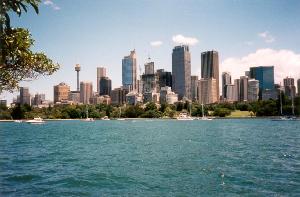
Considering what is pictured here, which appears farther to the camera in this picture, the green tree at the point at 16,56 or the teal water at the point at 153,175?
the teal water at the point at 153,175

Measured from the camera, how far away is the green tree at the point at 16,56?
17.4m

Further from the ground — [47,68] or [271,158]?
[47,68]

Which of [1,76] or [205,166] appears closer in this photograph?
[1,76]

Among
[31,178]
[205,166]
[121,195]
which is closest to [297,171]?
[205,166]

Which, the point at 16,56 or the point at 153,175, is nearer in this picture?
the point at 16,56

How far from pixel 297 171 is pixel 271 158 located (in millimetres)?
12416

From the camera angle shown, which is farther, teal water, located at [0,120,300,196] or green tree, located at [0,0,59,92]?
teal water, located at [0,120,300,196]

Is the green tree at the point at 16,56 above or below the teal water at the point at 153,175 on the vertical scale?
above

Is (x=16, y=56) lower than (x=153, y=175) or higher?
higher

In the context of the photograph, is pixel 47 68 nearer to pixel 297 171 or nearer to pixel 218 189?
pixel 218 189

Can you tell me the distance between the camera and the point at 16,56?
21719 mm

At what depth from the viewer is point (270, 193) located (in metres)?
33.0

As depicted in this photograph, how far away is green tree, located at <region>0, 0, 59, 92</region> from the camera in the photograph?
57.0ft

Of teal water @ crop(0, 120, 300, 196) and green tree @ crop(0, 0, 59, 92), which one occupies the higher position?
green tree @ crop(0, 0, 59, 92)
